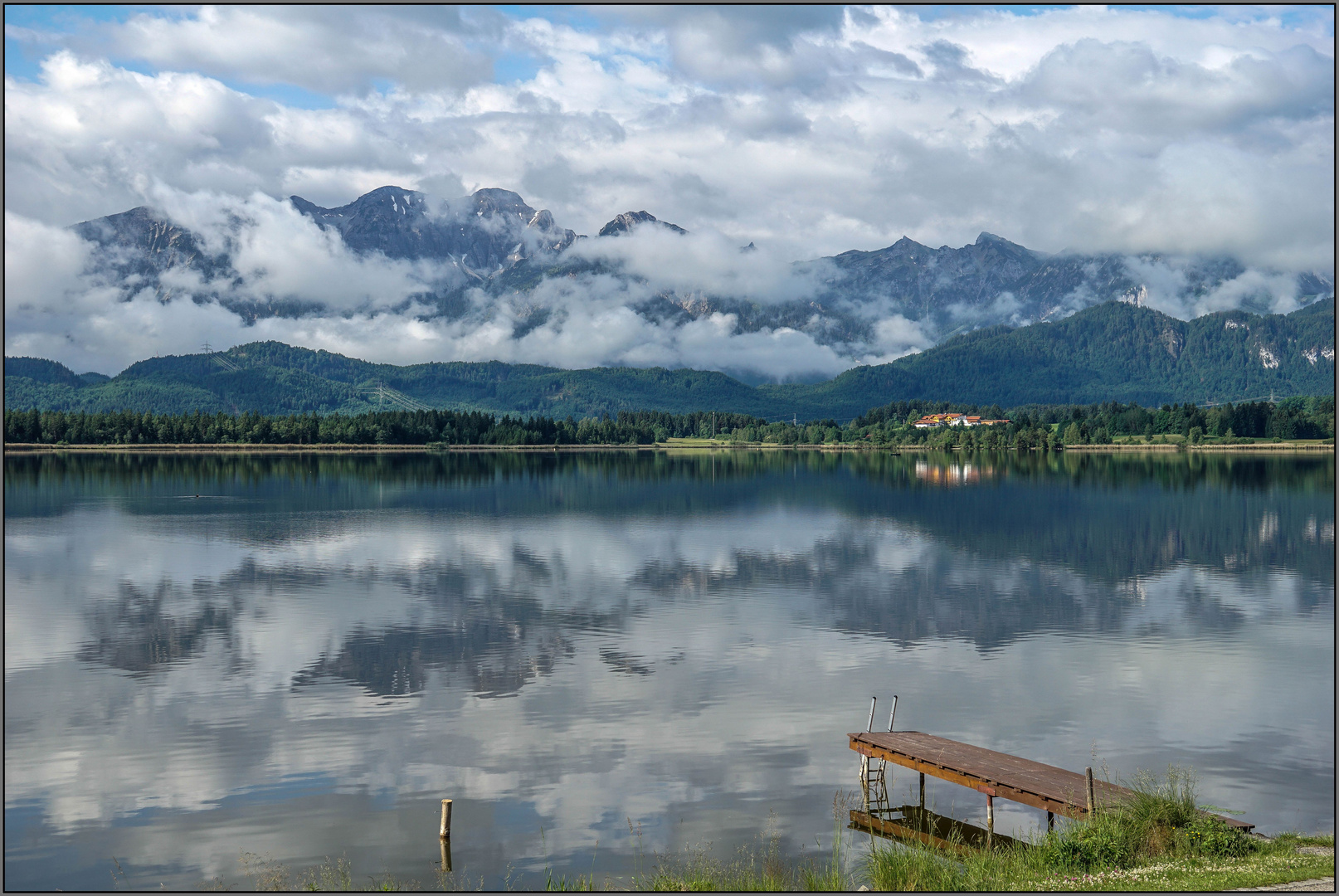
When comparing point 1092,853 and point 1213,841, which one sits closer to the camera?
point 1092,853

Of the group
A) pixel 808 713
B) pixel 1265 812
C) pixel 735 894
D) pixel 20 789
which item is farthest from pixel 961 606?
pixel 20 789

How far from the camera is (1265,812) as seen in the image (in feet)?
81.3

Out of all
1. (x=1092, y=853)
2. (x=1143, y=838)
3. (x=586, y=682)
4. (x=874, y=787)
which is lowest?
(x=874, y=787)

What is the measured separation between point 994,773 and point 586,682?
15937mm

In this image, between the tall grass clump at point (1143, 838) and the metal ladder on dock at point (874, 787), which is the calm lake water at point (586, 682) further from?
the tall grass clump at point (1143, 838)

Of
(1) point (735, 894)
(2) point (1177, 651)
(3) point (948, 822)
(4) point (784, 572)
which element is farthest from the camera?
(4) point (784, 572)

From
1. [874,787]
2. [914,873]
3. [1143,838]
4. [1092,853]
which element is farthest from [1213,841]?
[874,787]

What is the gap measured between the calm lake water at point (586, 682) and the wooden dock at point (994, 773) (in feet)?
3.76

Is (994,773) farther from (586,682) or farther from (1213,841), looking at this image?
(586,682)

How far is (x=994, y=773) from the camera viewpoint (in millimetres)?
24359

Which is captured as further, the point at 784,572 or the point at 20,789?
the point at 784,572

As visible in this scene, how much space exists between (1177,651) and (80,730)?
1494 inches

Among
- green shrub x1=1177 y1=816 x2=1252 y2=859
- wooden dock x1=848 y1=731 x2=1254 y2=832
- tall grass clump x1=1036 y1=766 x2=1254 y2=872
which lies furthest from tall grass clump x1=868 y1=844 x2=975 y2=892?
green shrub x1=1177 y1=816 x2=1252 y2=859

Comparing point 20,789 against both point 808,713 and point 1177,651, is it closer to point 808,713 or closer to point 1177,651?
point 808,713
